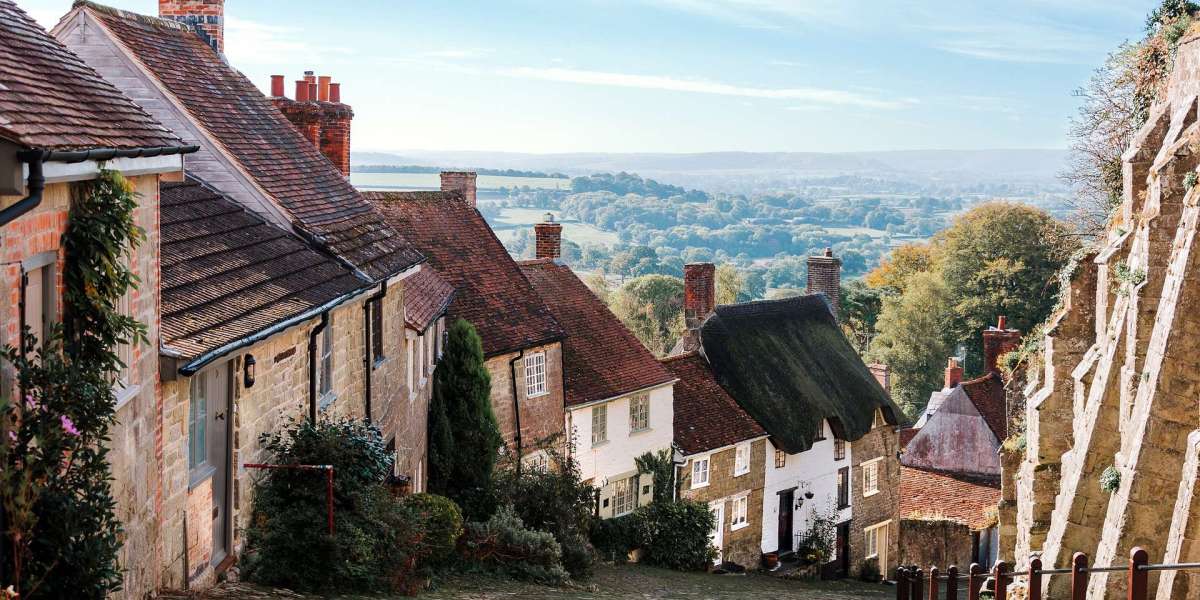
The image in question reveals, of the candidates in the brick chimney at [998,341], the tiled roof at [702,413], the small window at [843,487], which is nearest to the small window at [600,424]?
the tiled roof at [702,413]

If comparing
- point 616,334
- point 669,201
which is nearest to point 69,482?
point 616,334

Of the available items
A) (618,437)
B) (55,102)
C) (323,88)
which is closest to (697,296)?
(618,437)

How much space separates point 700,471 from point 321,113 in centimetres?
1474

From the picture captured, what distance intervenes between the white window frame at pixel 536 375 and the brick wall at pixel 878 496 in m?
14.0

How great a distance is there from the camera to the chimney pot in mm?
22156

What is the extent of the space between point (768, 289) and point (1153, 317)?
441 feet

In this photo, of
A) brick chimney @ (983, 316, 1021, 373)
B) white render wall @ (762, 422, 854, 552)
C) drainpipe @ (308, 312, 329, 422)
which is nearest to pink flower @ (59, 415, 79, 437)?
drainpipe @ (308, 312, 329, 422)

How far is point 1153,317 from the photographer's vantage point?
17.5 m

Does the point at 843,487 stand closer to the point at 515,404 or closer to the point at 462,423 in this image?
the point at 515,404

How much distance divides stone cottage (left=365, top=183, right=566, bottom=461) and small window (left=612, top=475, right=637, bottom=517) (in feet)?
9.43

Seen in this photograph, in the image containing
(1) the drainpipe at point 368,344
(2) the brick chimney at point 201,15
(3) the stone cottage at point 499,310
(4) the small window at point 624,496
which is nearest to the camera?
(1) the drainpipe at point 368,344

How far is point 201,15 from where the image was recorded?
19.8 m

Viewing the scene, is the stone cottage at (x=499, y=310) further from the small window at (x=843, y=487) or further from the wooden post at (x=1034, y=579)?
the wooden post at (x=1034, y=579)

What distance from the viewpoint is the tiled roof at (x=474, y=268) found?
87.7 feet
